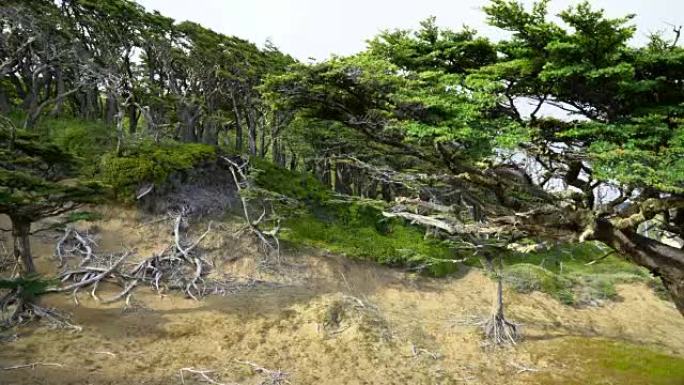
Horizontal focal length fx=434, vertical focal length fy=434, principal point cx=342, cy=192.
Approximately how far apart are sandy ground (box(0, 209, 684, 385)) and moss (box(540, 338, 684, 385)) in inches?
3.6

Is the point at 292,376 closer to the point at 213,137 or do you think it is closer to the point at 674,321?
the point at 674,321

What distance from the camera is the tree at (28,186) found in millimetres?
7504

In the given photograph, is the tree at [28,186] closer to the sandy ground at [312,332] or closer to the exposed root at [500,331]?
the sandy ground at [312,332]

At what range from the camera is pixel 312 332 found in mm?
11188

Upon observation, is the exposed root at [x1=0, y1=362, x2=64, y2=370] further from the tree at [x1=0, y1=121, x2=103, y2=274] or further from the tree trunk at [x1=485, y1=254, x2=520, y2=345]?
the tree trunk at [x1=485, y1=254, x2=520, y2=345]

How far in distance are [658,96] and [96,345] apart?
1200cm

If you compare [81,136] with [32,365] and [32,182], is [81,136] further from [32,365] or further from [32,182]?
[32,365]

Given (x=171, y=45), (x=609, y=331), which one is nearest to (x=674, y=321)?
(x=609, y=331)

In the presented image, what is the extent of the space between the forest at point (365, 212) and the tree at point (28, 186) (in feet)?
0.17

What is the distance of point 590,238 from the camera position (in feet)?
28.7

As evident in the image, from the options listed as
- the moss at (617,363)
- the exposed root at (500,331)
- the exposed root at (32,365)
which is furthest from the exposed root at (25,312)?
the moss at (617,363)

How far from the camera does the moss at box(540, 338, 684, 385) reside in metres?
10.6

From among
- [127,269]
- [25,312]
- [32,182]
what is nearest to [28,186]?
[32,182]

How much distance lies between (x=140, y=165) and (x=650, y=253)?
47.0ft
